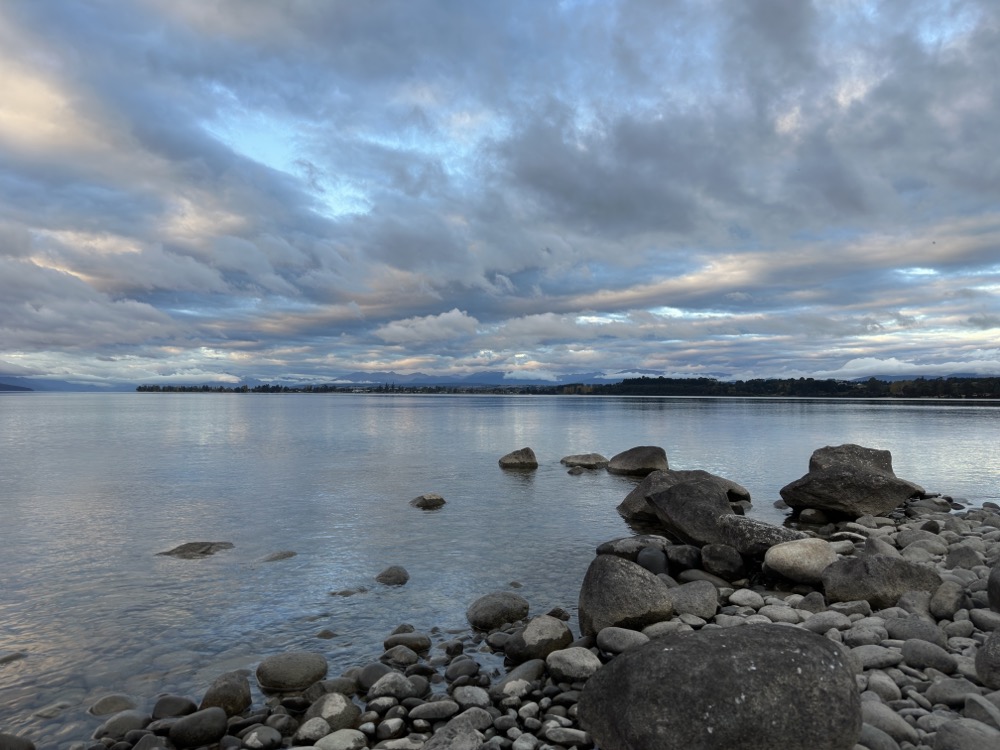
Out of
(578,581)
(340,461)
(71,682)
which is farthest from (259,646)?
(340,461)

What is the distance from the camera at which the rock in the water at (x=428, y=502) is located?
22781 mm

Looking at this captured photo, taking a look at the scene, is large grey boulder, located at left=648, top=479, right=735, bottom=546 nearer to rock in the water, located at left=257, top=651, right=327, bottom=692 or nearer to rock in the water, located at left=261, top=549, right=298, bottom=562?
rock in the water, located at left=257, top=651, right=327, bottom=692

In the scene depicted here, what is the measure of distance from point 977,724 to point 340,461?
35.1m

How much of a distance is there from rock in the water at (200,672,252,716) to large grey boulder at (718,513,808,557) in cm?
1068

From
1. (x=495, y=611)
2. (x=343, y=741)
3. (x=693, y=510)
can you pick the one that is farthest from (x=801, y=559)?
(x=343, y=741)

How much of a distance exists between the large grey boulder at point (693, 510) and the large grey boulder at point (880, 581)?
405 centimetres

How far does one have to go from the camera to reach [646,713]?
Answer: 248 inches

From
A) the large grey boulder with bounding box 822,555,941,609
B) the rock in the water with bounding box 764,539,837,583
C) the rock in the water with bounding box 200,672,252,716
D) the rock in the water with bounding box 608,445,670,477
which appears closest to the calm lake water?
the rock in the water with bounding box 200,672,252,716

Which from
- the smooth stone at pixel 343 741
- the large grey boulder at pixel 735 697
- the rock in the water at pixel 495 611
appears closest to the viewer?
the large grey boulder at pixel 735 697

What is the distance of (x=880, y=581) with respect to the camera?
1090 centimetres

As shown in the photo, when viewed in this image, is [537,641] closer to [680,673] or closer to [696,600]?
[696,600]

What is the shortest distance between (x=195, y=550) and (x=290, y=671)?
8.91m

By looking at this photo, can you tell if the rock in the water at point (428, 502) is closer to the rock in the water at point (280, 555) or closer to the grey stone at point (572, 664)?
the rock in the water at point (280, 555)

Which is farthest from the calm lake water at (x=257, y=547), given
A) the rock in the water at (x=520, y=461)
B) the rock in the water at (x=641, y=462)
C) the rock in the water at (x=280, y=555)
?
the rock in the water at (x=641, y=462)
